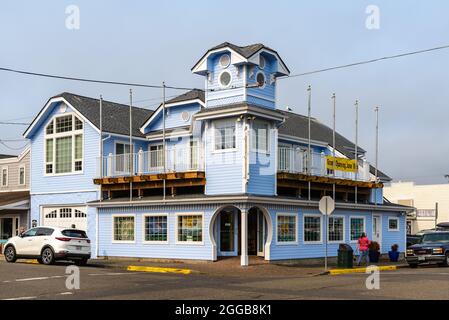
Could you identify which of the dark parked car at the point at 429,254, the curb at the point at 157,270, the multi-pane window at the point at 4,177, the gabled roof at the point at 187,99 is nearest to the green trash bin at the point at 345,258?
the dark parked car at the point at 429,254

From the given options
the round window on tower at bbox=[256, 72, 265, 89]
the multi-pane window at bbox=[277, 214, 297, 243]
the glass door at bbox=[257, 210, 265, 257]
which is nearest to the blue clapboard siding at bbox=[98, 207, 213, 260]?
the glass door at bbox=[257, 210, 265, 257]

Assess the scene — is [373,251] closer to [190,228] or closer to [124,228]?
[190,228]

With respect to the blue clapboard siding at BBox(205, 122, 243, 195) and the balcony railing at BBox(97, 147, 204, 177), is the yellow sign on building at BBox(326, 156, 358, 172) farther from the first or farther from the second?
the balcony railing at BBox(97, 147, 204, 177)

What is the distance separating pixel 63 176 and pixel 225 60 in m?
11.4

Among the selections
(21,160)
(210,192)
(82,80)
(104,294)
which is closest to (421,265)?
(210,192)

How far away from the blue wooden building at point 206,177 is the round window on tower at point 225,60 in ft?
0.18

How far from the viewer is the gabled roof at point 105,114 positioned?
3278cm

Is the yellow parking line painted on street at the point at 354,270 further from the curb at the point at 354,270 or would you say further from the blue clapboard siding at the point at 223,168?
the blue clapboard siding at the point at 223,168

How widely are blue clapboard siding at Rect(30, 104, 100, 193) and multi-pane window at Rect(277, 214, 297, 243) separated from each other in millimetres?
9940

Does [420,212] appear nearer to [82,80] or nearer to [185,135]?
[185,135]

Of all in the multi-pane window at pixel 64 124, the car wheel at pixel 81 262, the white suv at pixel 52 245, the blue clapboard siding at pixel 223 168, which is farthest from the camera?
the multi-pane window at pixel 64 124

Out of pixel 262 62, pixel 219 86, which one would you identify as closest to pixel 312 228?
pixel 219 86

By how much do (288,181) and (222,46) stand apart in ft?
21.8

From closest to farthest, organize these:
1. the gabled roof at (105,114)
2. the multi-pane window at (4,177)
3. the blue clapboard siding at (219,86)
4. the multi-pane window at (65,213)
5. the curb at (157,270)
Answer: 1. the curb at (157,270)
2. the blue clapboard siding at (219,86)
3. the gabled roof at (105,114)
4. the multi-pane window at (65,213)
5. the multi-pane window at (4,177)
